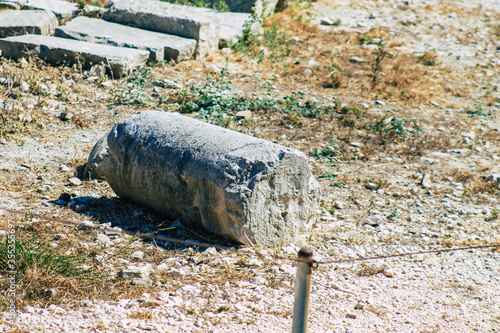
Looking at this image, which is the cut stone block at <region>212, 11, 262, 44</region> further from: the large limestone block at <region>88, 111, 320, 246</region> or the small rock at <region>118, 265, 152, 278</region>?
the small rock at <region>118, 265, 152, 278</region>

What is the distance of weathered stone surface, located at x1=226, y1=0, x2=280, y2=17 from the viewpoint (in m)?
10.0

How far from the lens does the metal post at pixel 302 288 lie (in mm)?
2062

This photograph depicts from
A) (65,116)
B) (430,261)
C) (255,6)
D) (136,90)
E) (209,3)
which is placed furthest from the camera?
(209,3)

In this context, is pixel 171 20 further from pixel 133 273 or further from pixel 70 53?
pixel 133 273

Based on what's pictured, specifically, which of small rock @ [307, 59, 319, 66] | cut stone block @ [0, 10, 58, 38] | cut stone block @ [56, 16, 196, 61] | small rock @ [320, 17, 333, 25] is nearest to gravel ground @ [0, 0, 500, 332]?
cut stone block @ [56, 16, 196, 61]

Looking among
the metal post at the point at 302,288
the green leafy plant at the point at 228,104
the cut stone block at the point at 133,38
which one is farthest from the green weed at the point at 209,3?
the metal post at the point at 302,288

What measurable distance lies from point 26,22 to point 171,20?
7.53 ft

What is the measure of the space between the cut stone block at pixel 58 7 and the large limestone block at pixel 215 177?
5422 mm

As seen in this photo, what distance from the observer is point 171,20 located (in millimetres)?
8422

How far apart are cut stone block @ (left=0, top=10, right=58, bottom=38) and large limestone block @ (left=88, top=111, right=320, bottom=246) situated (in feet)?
15.5

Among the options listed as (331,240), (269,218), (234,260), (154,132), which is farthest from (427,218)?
(154,132)

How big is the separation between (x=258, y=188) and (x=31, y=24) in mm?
6070

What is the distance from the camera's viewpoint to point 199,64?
810cm

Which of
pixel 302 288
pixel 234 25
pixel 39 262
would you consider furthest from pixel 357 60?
pixel 302 288
